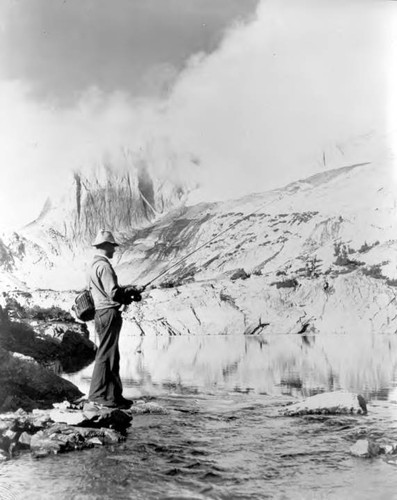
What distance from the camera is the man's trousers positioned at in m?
A: 4.07

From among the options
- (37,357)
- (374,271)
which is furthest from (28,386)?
(374,271)

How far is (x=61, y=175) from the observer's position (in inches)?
242

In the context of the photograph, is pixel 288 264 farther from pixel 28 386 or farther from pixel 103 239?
pixel 103 239

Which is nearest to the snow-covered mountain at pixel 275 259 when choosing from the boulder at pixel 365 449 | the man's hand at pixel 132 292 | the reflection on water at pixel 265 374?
the reflection on water at pixel 265 374

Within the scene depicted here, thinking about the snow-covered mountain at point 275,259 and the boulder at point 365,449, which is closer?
the boulder at point 365,449

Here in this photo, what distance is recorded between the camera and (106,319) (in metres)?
4.15

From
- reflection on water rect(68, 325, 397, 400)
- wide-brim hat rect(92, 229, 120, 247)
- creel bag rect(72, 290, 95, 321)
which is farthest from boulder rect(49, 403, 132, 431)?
reflection on water rect(68, 325, 397, 400)

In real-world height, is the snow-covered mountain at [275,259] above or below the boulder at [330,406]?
above

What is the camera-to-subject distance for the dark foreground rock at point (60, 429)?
3342 mm

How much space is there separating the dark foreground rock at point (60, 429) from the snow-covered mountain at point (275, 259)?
2.89 m

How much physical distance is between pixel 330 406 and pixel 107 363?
188 centimetres

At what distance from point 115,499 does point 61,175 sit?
4243mm

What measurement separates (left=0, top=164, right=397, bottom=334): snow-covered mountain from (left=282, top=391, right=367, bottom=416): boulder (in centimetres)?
292

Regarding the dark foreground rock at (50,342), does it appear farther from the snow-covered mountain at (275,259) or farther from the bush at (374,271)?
the bush at (374,271)
